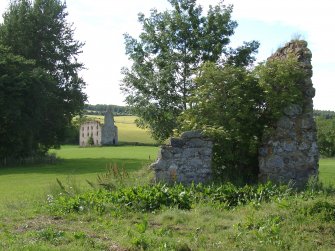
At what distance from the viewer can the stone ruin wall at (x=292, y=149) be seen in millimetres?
13375

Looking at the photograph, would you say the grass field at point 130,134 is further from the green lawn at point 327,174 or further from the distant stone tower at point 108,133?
the green lawn at point 327,174

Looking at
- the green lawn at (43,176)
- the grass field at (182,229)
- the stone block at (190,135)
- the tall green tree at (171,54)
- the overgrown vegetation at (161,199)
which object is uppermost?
the tall green tree at (171,54)

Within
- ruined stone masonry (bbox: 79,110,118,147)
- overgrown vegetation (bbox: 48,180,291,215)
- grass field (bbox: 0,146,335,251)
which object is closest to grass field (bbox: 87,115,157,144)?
ruined stone masonry (bbox: 79,110,118,147)

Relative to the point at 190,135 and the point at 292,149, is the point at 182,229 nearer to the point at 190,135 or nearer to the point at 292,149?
the point at 190,135

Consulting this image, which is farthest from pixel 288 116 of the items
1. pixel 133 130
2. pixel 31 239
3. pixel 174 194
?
pixel 133 130

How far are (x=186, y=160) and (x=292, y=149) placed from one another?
3.06 m

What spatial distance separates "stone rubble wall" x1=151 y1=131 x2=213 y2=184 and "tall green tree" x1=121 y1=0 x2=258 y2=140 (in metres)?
18.3

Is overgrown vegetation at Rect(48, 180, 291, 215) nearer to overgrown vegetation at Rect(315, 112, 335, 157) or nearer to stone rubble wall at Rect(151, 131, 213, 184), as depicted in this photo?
stone rubble wall at Rect(151, 131, 213, 184)

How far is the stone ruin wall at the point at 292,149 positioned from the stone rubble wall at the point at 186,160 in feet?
5.47

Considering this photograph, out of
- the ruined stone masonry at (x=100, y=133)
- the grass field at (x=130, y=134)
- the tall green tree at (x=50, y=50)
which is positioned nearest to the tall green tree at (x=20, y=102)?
the tall green tree at (x=50, y=50)

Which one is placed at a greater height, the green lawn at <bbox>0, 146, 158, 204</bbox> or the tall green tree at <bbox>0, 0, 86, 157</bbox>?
the tall green tree at <bbox>0, 0, 86, 157</bbox>

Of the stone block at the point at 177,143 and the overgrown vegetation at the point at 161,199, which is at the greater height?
the stone block at the point at 177,143

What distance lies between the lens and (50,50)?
48.2 meters

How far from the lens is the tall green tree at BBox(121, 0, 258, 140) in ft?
108
